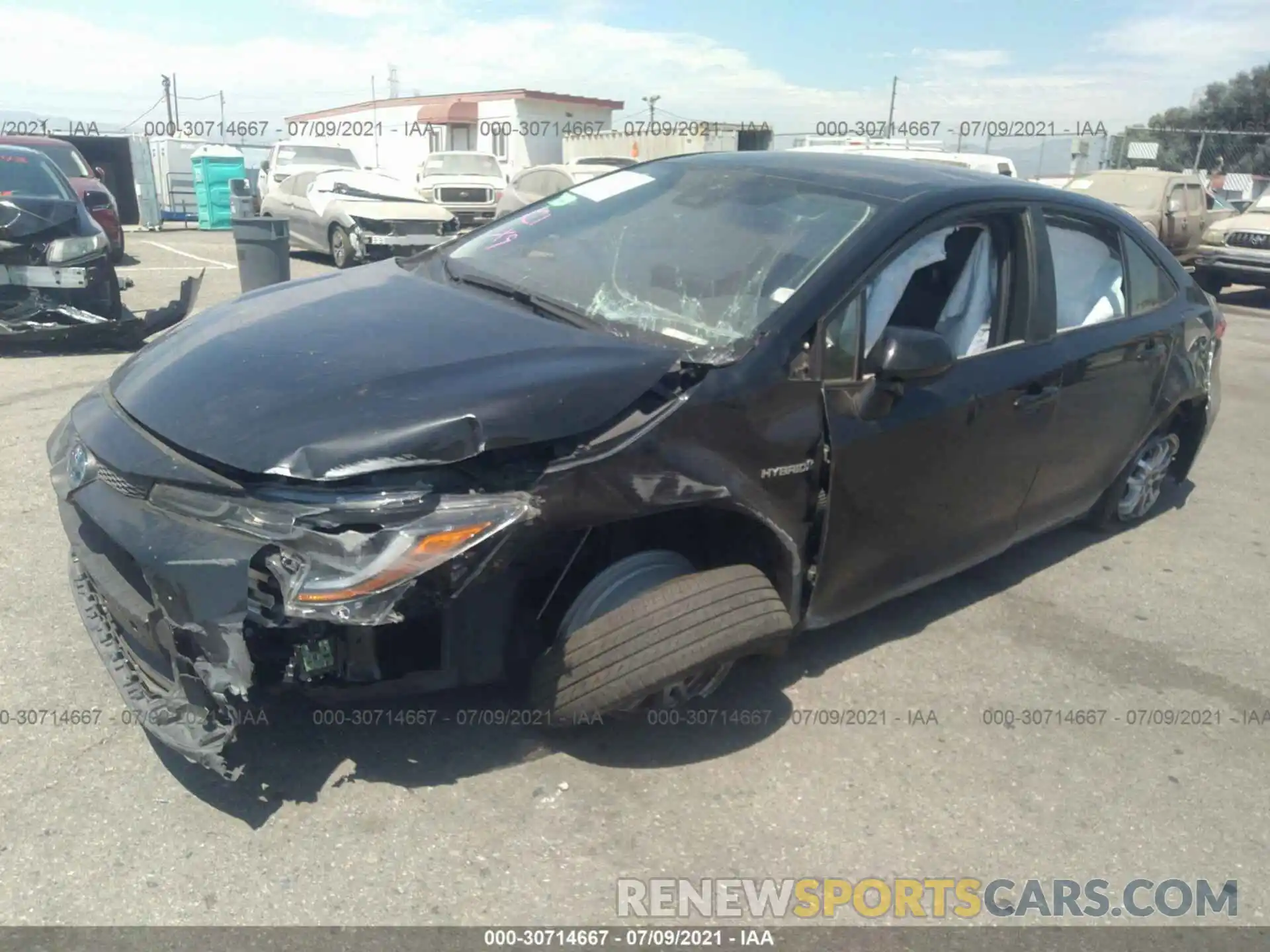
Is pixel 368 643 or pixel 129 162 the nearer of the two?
pixel 368 643

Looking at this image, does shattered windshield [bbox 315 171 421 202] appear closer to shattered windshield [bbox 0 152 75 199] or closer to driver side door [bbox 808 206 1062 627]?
shattered windshield [bbox 0 152 75 199]

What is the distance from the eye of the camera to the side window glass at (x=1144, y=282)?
4.27 metres

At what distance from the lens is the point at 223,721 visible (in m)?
2.34

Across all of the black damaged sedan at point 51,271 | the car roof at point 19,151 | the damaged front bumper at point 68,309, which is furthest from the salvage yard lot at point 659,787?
the car roof at point 19,151

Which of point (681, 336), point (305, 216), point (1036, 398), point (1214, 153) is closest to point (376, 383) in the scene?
point (681, 336)

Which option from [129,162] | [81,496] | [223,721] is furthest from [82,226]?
[129,162]

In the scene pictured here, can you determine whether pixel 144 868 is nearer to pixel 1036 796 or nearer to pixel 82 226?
pixel 1036 796

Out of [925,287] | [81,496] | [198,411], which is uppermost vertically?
[925,287]

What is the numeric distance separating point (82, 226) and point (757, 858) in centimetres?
736

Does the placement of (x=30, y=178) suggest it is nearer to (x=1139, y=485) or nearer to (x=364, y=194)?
(x=364, y=194)

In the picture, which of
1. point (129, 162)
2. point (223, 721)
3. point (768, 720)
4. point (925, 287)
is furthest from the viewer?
point (129, 162)

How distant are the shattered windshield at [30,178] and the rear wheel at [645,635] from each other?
7359 millimetres

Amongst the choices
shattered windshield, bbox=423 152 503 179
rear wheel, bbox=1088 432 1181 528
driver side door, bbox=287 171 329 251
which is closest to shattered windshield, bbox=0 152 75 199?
driver side door, bbox=287 171 329 251

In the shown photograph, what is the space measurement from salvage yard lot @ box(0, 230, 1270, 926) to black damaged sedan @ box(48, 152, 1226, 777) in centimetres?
27
